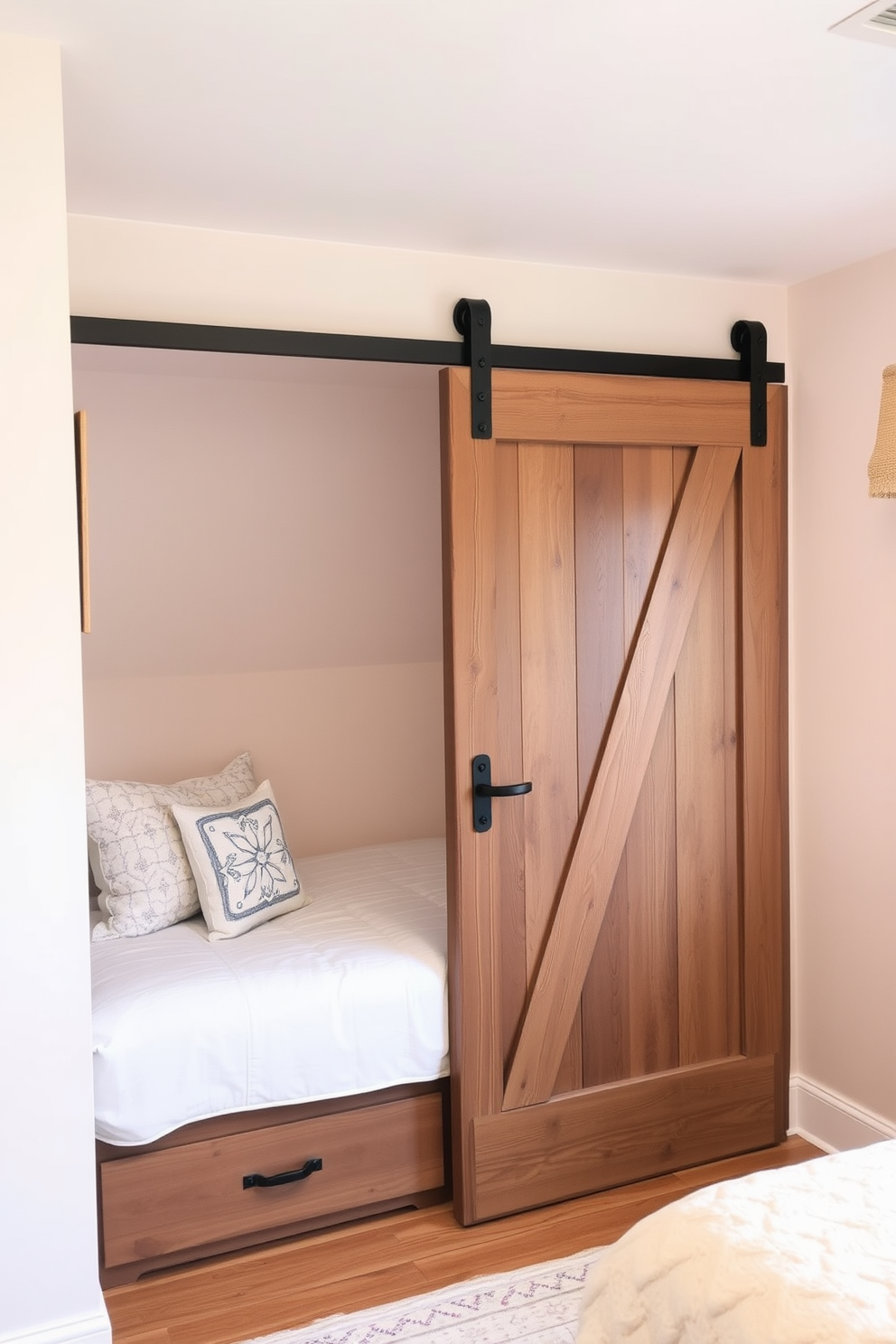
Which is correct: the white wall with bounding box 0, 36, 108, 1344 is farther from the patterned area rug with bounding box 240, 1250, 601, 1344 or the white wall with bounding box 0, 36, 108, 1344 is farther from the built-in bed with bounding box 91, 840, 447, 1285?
the patterned area rug with bounding box 240, 1250, 601, 1344

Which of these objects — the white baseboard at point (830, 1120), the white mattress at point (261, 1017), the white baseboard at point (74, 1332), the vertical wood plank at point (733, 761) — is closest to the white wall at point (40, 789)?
the white baseboard at point (74, 1332)

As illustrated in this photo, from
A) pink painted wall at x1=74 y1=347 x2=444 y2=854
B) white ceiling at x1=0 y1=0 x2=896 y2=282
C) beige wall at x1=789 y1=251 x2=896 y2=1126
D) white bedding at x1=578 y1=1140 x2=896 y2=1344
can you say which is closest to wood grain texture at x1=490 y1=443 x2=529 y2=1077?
white ceiling at x1=0 y1=0 x2=896 y2=282

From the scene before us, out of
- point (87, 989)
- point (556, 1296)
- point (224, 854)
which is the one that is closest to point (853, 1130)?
point (556, 1296)

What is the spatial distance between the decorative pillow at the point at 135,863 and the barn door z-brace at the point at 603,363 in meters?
1.44

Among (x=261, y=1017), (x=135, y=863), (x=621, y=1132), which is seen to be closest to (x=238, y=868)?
(x=135, y=863)

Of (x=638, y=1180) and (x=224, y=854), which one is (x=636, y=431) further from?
(x=638, y=1180)

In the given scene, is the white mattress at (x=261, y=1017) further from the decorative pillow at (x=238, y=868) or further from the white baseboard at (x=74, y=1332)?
the white baseboard at (x=74, y=1332)

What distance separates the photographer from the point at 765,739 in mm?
3180

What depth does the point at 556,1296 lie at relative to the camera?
97.9 inches

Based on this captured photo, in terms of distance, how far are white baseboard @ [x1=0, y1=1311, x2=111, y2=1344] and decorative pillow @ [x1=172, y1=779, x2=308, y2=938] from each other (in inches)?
42.5

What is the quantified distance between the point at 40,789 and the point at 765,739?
6.57 feet

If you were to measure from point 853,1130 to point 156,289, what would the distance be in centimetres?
283

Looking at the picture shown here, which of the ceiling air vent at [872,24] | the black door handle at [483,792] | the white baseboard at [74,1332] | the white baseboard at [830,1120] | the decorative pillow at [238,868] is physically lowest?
the white baseboard at [830,1120]

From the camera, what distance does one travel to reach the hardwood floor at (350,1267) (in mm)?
2432
